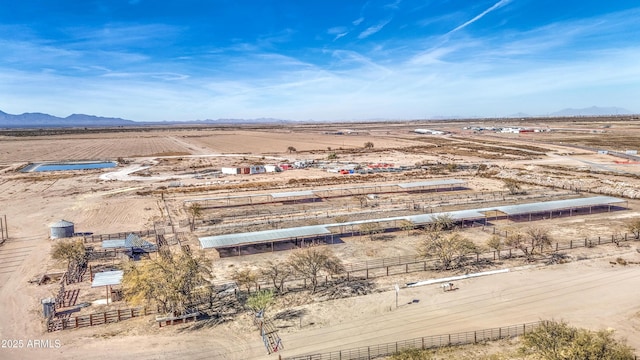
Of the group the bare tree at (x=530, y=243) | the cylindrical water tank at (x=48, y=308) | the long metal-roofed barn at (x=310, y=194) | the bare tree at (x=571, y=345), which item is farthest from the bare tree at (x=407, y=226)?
the cylindrical water tank at (x=48, y=308)

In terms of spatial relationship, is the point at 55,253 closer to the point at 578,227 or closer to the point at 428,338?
the point at 428,338

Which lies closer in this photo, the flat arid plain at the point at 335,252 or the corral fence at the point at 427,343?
the corral fence at the point at 427,343

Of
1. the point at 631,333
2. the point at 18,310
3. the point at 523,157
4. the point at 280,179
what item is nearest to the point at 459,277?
the point at 631,333

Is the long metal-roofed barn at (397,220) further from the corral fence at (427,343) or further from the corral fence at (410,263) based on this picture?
the corral fence at (427,343)

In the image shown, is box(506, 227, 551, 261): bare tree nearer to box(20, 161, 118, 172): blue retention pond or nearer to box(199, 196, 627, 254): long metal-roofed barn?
box(199, 196, 627, 254): long metal-roofed barn

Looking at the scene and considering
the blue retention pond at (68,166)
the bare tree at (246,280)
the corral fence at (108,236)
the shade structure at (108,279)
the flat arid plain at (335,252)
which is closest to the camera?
the flat arid plain at (335,252)

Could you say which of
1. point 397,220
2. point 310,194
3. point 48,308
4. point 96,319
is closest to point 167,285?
point 96,319
